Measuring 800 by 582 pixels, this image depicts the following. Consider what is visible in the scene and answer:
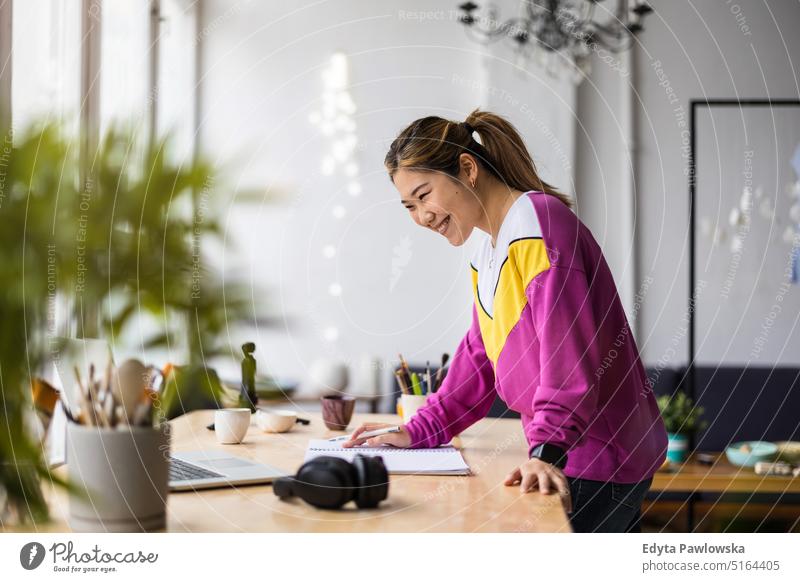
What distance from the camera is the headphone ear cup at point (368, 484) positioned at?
2.32 feet

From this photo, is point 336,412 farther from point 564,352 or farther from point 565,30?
point 565,30

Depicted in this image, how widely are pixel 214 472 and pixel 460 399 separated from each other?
38 centimetres

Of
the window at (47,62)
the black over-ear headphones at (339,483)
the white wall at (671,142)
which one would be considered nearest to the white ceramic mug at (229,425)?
the black over-ear headphones at (339,483)

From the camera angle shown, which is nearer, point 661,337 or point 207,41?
point 207,41

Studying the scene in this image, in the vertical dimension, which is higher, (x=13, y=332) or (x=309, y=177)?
(x=309, y=177)

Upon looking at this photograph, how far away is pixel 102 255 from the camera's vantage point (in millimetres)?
949

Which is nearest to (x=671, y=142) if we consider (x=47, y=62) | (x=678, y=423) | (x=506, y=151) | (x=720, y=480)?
(x=678, y=423)

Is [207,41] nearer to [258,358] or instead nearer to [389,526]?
[258,358]

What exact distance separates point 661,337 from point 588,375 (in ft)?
4.95
